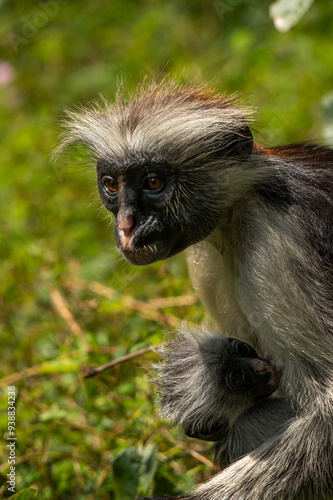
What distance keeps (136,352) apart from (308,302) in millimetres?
1613

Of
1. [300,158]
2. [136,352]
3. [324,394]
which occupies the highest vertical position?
[300,158]

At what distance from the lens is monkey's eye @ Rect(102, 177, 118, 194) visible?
149 inches

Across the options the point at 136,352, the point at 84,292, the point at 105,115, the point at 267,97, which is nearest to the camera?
the point at 105,115

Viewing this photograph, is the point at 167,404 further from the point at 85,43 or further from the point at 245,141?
the point at 85,43

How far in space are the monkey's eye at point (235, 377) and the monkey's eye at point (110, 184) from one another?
1.22 meters

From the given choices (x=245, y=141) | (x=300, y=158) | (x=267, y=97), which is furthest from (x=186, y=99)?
(x=267, y=97)

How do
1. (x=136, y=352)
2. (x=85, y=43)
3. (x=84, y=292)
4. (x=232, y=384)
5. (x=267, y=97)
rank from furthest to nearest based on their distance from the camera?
(x=85, y=43), (x=267, y=97), (x=84, y=292), (x=136, y=352), (x=232, y=384)

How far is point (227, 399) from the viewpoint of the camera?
377 centimetres

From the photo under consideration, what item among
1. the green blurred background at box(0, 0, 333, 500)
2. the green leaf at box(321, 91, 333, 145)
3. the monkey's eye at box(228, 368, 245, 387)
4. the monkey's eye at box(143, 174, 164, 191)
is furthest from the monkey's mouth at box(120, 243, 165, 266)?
the green leaf at box(321, 91, 333, 145)

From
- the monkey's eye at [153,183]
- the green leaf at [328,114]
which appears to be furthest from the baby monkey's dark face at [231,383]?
the green leaf at [328,114]

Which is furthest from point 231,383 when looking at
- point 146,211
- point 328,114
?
point 328,114

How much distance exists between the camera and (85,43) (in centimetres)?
1227

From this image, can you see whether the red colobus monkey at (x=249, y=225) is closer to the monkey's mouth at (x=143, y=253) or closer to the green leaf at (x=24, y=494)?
the monkey's mouth at (x=143, y=253)

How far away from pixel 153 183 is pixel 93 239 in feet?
13.4
